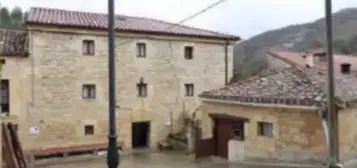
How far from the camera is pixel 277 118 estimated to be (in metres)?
12.8

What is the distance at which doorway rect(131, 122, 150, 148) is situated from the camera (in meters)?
21.7

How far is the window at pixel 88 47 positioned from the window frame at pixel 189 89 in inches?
201

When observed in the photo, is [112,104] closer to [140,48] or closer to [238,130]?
[238,130]

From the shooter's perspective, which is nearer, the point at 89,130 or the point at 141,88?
the point at 89,130

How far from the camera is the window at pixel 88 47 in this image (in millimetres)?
19750

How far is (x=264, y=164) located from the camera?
514 inches

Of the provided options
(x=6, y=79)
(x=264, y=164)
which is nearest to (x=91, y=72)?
(x=6, y=79)

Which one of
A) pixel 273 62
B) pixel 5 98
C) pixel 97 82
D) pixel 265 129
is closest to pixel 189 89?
pixel 97 82

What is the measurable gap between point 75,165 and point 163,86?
19.4 ft

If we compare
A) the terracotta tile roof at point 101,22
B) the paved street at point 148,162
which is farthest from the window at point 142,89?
the paved street at point 148,162

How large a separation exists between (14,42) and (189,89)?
27.4 feet

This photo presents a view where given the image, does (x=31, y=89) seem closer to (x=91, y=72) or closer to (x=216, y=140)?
(x=91, y=72)

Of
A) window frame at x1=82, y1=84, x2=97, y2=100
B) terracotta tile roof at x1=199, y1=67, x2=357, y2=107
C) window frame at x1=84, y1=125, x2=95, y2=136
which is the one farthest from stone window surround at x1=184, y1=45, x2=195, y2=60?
terracotta tile roof at x1=199, y1=67, x2=357, y2=107

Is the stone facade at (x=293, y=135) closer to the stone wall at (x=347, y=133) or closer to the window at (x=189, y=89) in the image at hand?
the stone wall at (x=347, y=133)
